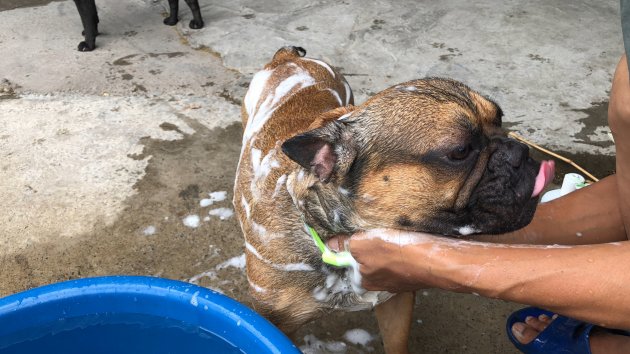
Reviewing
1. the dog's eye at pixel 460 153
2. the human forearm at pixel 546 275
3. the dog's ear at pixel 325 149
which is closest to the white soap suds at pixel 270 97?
the dog's ear at pixel 325 149

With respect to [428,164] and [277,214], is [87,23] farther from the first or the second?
[428,164]

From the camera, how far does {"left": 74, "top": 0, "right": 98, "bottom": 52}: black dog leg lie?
19.4ft

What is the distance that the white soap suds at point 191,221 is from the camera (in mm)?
3695

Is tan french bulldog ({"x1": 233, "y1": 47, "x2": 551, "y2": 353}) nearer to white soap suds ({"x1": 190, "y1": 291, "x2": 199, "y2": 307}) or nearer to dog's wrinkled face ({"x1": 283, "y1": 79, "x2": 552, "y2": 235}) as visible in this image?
dog's wrinkled face ({"x1": 283, "y1": 79, "x2": 552, "y2": 235})

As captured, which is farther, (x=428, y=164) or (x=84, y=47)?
(x=84, y=47)

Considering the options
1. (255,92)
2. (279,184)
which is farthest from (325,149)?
(255,92)

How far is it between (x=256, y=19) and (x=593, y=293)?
5344 millimetres

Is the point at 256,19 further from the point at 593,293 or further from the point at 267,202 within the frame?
the point at 593,293

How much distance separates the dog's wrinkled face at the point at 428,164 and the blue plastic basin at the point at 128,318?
55 centimetres

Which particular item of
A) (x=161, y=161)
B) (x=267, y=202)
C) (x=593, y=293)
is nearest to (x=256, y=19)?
(x=161, y=161)

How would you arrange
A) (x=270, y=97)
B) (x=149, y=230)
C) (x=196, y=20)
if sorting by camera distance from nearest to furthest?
(x=270, y=97) → (x=149, y=230) → (x=196, y=20)

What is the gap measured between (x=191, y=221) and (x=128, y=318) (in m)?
1.55

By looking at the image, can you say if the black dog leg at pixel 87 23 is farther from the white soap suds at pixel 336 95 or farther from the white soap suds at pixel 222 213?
the white soap suds at pixel 336 95

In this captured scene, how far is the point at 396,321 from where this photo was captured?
9.01 ft
